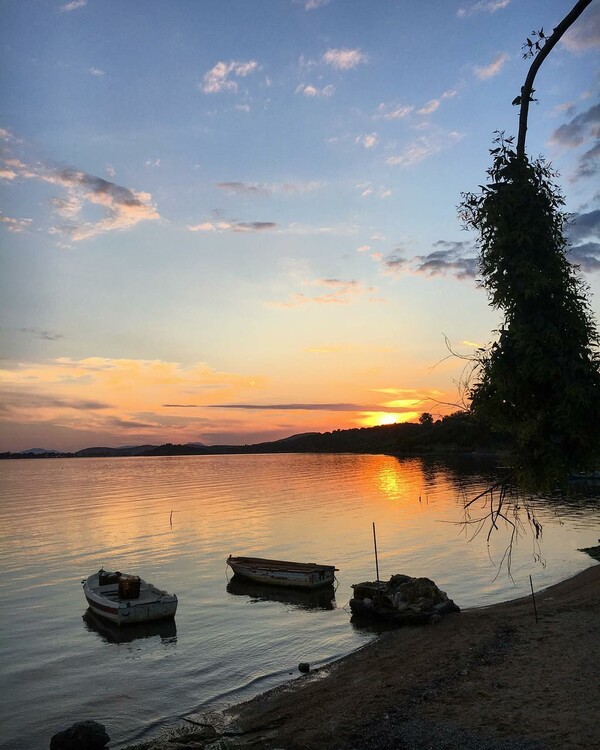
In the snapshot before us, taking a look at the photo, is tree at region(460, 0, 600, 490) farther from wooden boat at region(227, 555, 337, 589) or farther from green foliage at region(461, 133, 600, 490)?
wooden boat at region(227, 555, 337, 589)

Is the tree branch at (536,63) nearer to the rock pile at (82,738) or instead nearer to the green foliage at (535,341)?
the green foliage at (535,341)

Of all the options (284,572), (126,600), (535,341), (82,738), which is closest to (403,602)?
(284,572)

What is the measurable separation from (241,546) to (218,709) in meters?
40.6

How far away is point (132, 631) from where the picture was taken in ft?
111

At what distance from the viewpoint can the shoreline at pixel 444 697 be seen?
15938 mm

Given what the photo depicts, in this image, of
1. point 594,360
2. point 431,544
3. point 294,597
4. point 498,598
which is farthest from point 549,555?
point 594,360

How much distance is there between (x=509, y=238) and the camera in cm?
980

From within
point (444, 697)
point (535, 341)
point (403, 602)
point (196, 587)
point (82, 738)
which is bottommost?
point (196, 587)

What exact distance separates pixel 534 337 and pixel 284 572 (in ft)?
123

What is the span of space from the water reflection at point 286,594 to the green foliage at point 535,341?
3197cm

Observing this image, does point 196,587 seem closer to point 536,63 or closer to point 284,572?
point 284,572

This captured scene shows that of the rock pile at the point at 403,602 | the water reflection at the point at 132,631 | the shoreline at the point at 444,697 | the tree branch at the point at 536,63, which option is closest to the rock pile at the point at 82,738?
the shoreline at the point at 444,697

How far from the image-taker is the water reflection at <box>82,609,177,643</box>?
3266 centimetres

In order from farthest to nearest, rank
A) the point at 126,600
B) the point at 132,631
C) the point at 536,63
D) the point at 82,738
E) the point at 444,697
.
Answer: the point at 126,600 → the point at 132,631 → the point at 444,697 → the point at 82,738 → the point at 536,63
